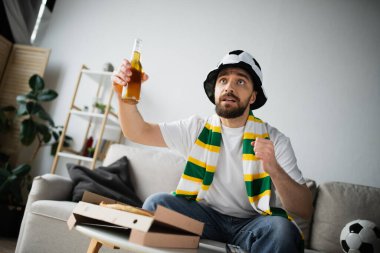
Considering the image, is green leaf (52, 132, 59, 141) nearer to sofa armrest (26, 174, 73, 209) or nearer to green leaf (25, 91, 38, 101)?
green leaf (25, 91, 38, 101)

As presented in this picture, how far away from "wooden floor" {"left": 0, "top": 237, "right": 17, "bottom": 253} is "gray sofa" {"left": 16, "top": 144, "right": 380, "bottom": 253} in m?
0.33

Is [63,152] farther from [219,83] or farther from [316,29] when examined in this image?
[316,29]

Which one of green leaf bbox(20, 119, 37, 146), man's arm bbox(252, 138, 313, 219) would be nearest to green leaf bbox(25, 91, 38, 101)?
green leaf bbox(20, 119, 37, 146)

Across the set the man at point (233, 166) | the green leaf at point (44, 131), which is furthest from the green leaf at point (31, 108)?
the man at point (233, 166)

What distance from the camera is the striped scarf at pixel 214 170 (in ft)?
4.48

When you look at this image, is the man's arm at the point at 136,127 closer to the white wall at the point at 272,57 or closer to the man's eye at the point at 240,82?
the man's eye at the point at 240,82

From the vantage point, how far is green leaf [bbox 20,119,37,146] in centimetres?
304

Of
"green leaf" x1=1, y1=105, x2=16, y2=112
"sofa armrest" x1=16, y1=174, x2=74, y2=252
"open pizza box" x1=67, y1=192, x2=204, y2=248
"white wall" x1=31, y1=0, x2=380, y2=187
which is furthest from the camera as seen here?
"green leaf" x1=1, y1=105, x2=16, y2=112

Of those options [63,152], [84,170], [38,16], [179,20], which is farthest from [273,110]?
[38,16]

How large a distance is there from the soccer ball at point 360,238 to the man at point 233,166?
740mm

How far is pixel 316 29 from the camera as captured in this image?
10.4ft

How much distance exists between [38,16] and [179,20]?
165 cm

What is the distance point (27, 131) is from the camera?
3.05 meters

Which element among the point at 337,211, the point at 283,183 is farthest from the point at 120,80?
the point at 337,211
